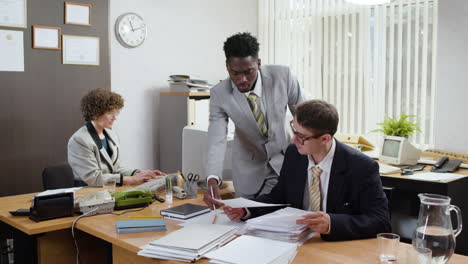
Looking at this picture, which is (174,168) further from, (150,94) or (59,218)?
(59,218)

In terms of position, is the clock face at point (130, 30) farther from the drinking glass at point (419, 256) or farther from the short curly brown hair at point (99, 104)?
the drinking glass at point (419, 256)

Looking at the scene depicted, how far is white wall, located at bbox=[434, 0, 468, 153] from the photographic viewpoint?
4.07 metres

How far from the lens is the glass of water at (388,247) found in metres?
1.67

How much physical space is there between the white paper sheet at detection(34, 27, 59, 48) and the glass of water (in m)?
3.64

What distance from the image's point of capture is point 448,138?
4.19 meters

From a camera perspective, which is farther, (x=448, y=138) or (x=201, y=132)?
(x=448, y=138)

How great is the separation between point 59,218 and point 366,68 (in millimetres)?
4206

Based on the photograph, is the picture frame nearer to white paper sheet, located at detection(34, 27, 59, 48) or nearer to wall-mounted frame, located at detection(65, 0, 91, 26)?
wall-mounted frame, located at detection(65, 0, 91, 26)

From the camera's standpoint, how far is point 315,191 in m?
2.18

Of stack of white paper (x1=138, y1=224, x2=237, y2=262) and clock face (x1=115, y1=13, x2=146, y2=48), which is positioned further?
clock face (x1=115, y1=13, x2=146, y2=48)

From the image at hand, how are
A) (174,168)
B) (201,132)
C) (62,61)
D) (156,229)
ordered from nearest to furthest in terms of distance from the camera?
(156,229), (201,132), (62,61), (174,168)

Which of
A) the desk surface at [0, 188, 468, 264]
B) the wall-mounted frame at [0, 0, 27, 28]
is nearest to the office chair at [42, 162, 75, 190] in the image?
the desk surface at [0, 188, 468, 264]

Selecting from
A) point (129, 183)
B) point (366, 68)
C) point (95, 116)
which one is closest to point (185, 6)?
point (366, 68)

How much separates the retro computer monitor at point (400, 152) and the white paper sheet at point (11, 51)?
3247 millimetres
